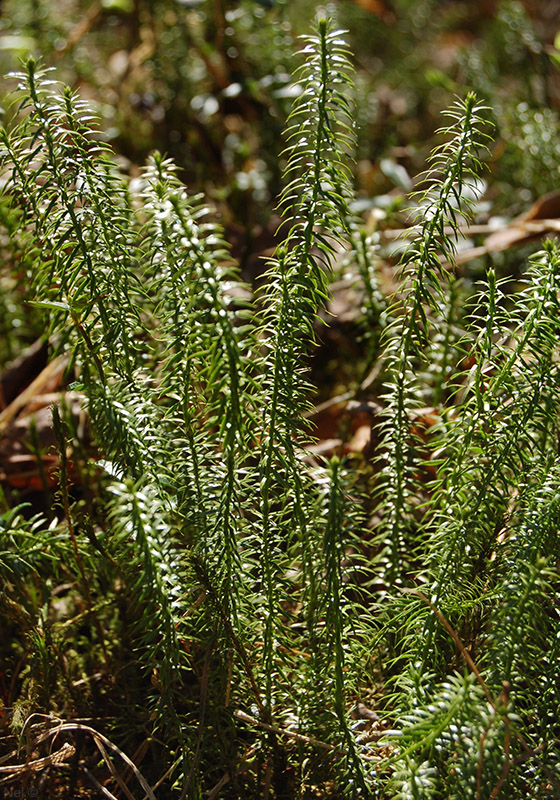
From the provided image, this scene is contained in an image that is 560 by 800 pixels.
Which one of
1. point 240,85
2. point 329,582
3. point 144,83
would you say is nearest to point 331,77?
point 329,582

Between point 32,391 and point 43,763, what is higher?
point 32,391

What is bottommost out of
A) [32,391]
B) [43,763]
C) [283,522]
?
[43,763]

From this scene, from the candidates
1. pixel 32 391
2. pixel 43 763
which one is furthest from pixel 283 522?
pixel 32 391

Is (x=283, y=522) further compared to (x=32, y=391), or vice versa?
(x=32, y=391)

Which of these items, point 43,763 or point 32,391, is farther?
point 32,391

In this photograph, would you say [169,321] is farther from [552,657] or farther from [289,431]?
[552,657]

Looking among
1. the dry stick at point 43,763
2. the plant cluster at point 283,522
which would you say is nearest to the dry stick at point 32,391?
the plant cluster at point 283,522

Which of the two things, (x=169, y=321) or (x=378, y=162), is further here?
(x=378, y=162)

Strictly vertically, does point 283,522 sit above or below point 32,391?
below

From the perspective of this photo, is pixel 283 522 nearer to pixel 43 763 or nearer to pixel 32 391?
pixel 43 763

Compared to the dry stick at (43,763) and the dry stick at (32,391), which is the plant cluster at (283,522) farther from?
the dry stick at (32,391)

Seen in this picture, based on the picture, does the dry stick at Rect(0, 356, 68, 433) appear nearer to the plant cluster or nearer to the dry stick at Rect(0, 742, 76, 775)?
the plant cluster
